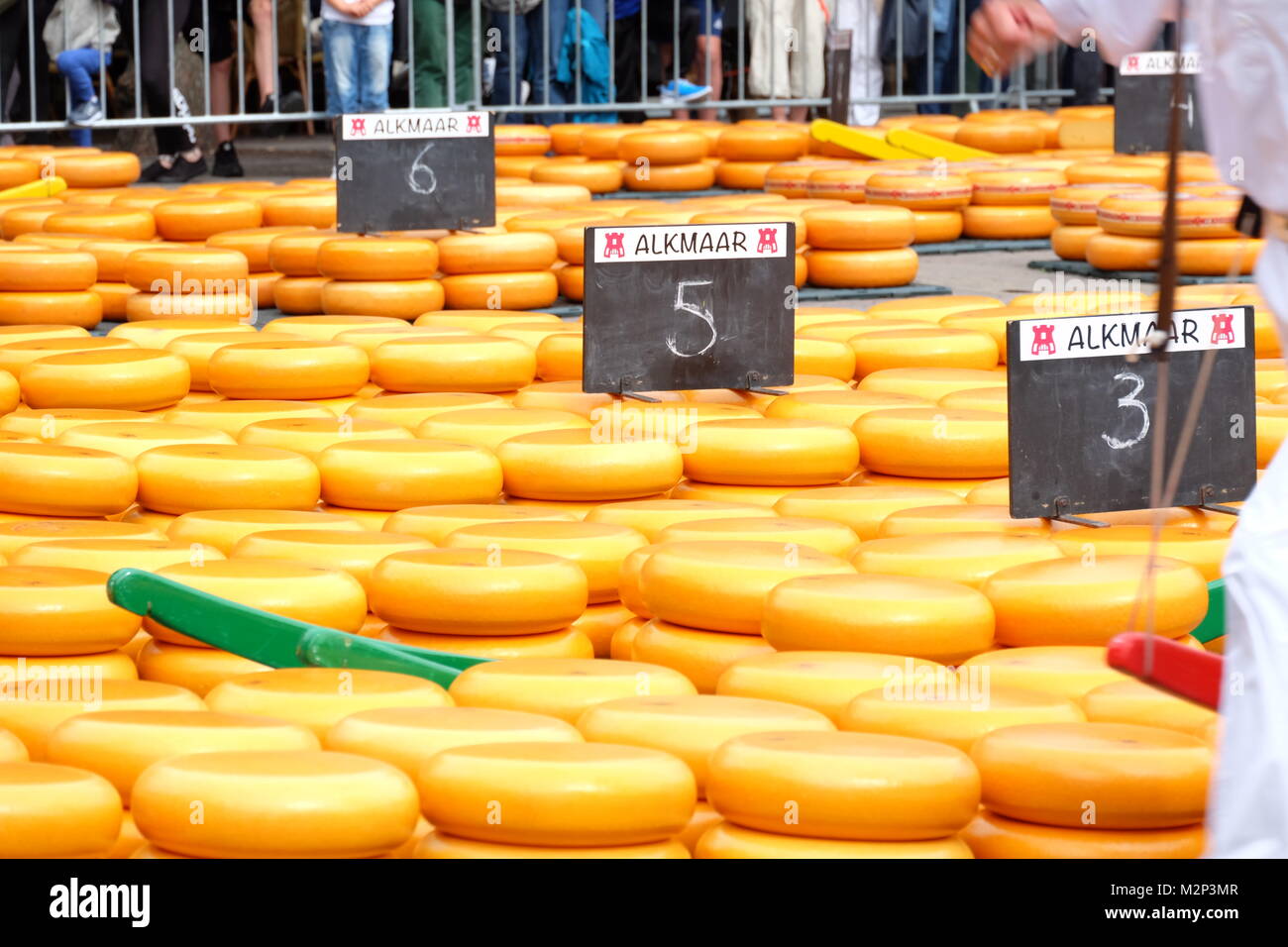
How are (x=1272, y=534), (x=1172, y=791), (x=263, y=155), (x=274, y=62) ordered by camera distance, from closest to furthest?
1. (x=1272, y=534)
2. (x=1172, y=791)
3. (x=274, y=62)
4. (x=263, y=155)

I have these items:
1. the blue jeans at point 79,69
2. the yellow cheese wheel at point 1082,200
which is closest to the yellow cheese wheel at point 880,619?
the yellow cheese wheel at point 1082,200

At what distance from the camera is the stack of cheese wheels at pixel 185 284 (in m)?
4.30

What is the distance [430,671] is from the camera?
2242mm

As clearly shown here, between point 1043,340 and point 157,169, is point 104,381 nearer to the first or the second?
point 1043,340

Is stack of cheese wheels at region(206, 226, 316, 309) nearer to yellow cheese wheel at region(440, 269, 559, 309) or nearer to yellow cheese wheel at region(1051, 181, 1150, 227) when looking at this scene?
yellow cheese wheel at region(440, 269, 559, 309)

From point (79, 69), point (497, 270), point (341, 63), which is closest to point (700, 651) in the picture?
point (497, 270)

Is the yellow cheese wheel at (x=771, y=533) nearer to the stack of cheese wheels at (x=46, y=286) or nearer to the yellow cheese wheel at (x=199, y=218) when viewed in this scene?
the stack of cheese wheels at (x=46, y=286)

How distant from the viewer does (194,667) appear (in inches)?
92.0

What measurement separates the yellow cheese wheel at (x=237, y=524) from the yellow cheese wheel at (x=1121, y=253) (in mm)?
3022

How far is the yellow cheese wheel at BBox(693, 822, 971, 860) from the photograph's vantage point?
5.51 ft
